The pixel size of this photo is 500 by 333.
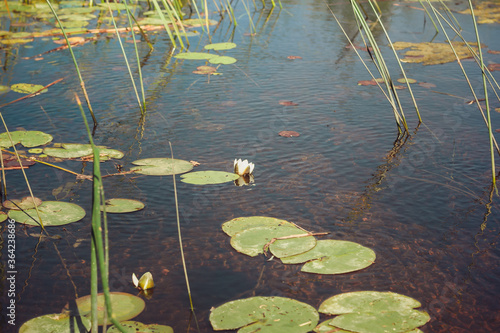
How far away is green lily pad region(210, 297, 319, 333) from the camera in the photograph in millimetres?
1603

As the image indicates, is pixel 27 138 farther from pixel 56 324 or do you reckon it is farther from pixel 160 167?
pixel 56 324

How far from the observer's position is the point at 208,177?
2.64 metres

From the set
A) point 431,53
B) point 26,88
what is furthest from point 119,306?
point 431,53

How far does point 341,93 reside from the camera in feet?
12.8

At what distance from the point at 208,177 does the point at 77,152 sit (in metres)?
0.85

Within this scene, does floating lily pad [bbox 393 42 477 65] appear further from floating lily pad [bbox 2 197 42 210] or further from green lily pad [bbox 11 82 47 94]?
floating lily pad [bbox 2 197 42 210]

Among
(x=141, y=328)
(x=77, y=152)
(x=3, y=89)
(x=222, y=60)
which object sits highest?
(x=222, y=60)

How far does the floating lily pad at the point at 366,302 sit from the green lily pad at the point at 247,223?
0.53 meters

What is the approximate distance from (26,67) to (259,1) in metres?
4.48

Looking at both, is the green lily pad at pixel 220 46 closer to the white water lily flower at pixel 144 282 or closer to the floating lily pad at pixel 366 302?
the white water lily flower at pixel 144 282

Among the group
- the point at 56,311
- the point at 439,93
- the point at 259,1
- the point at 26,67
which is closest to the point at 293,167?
the point at 56,311

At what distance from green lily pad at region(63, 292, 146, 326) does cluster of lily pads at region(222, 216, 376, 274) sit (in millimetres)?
502

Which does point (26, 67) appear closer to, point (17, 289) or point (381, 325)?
point (17, 289)

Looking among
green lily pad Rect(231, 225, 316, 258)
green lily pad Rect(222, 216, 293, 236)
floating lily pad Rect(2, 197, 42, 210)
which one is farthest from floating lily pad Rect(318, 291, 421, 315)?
floating lily pad Rect(2, 197, 42, 210)
